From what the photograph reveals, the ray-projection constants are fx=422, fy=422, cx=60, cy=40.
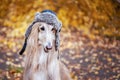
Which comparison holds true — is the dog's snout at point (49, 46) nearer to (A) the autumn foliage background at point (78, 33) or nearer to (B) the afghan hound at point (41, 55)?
(B) the afghan hound at point (41, 55)

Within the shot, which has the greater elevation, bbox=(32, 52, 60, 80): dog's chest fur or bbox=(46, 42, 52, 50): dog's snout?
bbox=(46, 42, 52, 50): dog's snout

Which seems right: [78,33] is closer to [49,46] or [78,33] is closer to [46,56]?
[46,56]

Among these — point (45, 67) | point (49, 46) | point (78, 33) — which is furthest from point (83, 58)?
point (49, 46)

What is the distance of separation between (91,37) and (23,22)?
7.22 ft

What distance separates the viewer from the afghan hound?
6.29 m

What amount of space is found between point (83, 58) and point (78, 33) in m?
1.78

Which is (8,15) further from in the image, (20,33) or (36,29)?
(36,29)

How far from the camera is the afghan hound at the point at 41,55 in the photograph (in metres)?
6.29

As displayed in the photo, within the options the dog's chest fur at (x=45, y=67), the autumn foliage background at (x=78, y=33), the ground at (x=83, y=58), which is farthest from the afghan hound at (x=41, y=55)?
the autumn foliage background at (x=78, y=33)

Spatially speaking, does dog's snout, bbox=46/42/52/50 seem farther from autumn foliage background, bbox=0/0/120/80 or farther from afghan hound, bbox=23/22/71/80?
autumn foliage background, bbox=0/0/120/80

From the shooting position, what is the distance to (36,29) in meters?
6.36

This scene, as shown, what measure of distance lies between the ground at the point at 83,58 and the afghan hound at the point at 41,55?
10.3 ft

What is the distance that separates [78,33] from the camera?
13.2 meters

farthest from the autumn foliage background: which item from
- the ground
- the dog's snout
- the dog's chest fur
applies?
the dog's snout
